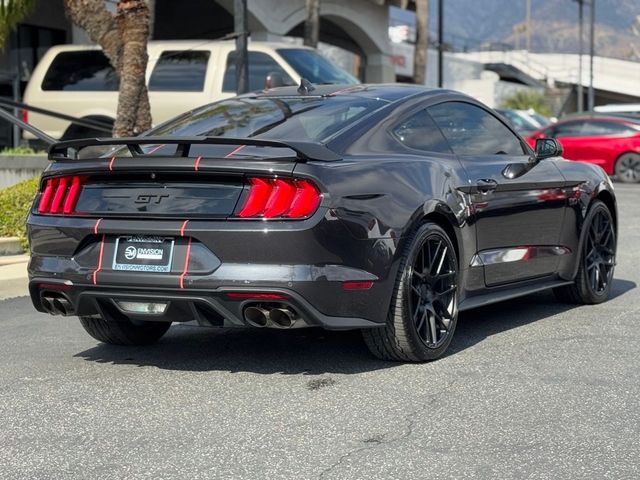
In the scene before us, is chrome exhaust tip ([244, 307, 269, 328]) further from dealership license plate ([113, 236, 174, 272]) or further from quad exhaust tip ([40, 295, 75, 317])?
quad exhaust tip ([40, 295, 75, 317])

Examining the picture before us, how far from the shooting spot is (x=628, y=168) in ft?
77.3

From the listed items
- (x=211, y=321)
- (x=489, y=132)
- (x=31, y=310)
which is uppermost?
(x=489, y=132)

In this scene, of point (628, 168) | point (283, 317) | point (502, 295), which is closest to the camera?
point (283, 317)

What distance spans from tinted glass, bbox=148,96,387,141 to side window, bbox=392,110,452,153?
0.19 m

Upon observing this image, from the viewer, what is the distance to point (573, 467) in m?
4.46

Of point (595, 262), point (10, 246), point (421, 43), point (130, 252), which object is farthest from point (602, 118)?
point (130, 252)

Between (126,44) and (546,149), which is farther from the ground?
(126,44)

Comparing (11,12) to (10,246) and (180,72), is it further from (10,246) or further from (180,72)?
(10,246)

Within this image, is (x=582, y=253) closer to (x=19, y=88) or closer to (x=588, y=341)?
(x=588, y=341)

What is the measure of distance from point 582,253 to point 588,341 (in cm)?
127

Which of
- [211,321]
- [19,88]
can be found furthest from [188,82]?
[211,321]

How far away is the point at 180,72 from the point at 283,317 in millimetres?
11790

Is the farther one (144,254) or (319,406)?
(144,254)

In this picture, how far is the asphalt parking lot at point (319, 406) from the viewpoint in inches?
178
